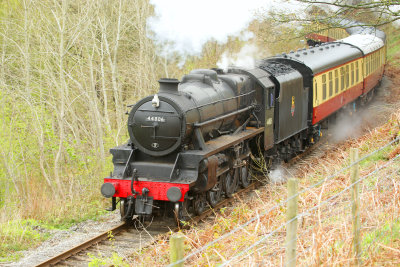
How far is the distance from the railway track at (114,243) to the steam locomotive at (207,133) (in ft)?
0.77

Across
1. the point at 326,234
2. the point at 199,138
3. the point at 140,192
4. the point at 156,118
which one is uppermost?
the point at 156,118

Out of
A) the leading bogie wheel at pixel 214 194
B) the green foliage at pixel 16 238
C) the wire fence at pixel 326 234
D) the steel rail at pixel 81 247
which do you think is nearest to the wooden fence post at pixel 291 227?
the wire fence at pixel 326 234

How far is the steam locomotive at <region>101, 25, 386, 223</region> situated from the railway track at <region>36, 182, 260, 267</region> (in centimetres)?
23

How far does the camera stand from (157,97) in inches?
321

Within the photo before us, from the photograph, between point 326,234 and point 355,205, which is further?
point 326,234

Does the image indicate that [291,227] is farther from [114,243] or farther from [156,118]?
[156,118]

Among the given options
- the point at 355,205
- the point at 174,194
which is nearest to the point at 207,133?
the point at 174,194

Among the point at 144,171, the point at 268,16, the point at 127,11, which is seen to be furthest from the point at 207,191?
the point at 127,11

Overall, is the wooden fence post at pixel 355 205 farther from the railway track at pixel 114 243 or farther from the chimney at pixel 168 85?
the chimney at pixel 168 85

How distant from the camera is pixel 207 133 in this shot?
917 centimetres

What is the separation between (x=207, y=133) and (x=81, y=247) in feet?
10.9

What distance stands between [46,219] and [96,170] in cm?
540

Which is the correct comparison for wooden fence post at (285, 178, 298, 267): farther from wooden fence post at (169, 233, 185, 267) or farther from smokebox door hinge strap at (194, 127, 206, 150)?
smokebox door hinge strap at (194, 127, 206, 150)

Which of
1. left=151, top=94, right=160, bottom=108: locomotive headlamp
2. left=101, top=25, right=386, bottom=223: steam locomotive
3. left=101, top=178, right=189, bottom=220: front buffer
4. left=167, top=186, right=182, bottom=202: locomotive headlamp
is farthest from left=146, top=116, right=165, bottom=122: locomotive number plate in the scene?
left=167, top=186, right=182, bottom=202: locomotive headlamp
